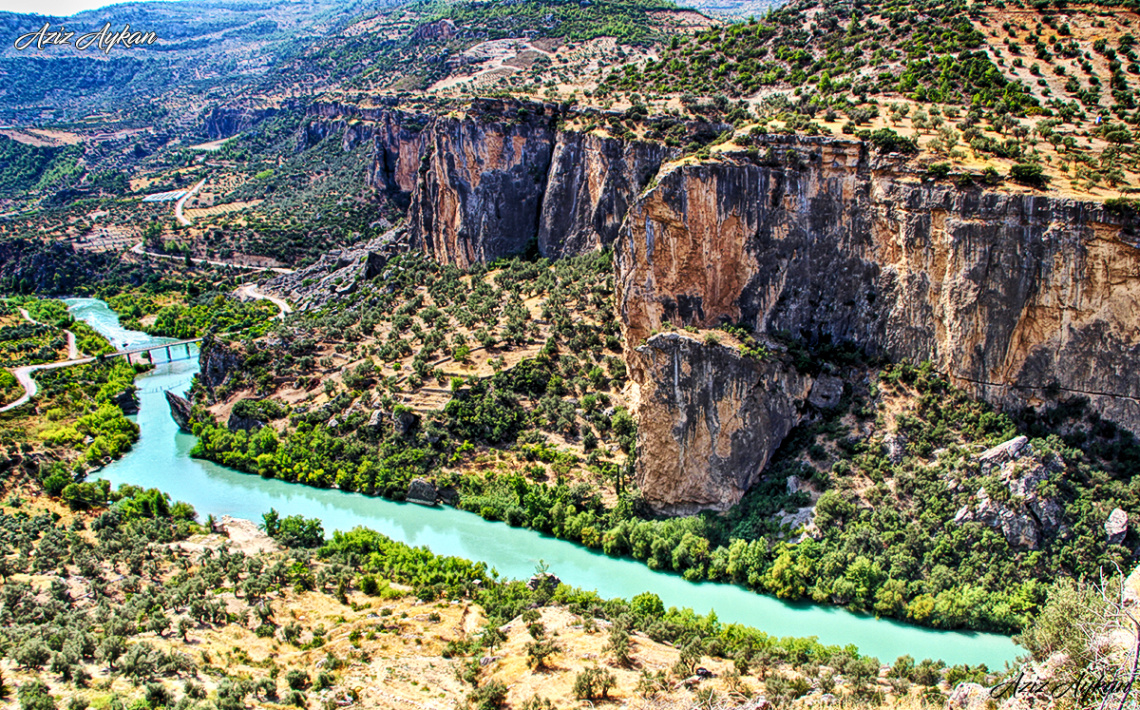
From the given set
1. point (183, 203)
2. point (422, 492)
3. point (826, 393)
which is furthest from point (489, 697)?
point (183, 203)

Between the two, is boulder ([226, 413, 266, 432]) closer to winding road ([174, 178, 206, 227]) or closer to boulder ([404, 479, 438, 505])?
boulder ([404, 479, 438, 505])

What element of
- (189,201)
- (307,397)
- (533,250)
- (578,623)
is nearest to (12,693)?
(578,623)

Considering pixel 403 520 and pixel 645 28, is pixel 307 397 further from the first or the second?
pixel 645 28

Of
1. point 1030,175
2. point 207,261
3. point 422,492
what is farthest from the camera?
point 207,261

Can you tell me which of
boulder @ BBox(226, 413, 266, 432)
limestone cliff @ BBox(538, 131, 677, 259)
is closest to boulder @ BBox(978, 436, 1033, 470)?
limestone cliff @ BBox(538, 131, 677, 259)

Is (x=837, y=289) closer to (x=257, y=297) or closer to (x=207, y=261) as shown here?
(x=257, y=297)
